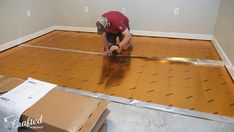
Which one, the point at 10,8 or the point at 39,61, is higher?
the point at 10,8

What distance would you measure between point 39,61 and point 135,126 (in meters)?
1.89

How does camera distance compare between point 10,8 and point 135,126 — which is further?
point 10,8

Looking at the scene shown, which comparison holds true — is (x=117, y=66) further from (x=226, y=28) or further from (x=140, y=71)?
(x=226, y=28)

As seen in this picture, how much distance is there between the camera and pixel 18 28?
134 inches

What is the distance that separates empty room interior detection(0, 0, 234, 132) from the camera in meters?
1.00

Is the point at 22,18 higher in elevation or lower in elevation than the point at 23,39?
higher

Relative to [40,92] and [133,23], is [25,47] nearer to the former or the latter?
[133,23]

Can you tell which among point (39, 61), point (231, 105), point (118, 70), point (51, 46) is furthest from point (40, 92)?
point (51, 46)

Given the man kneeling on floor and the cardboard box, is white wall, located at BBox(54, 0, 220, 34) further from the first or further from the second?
the cardboard box

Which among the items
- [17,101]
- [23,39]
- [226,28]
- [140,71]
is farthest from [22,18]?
[226,28]

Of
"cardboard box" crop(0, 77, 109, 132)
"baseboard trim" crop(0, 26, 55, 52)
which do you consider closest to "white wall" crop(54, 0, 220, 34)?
"baseboard trim" crop(0, 26, 55, 52)

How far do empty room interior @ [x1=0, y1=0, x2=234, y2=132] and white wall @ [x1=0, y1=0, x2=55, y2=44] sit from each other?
18 mm

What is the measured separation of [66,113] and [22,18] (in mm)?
3158

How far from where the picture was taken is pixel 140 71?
2.38m
